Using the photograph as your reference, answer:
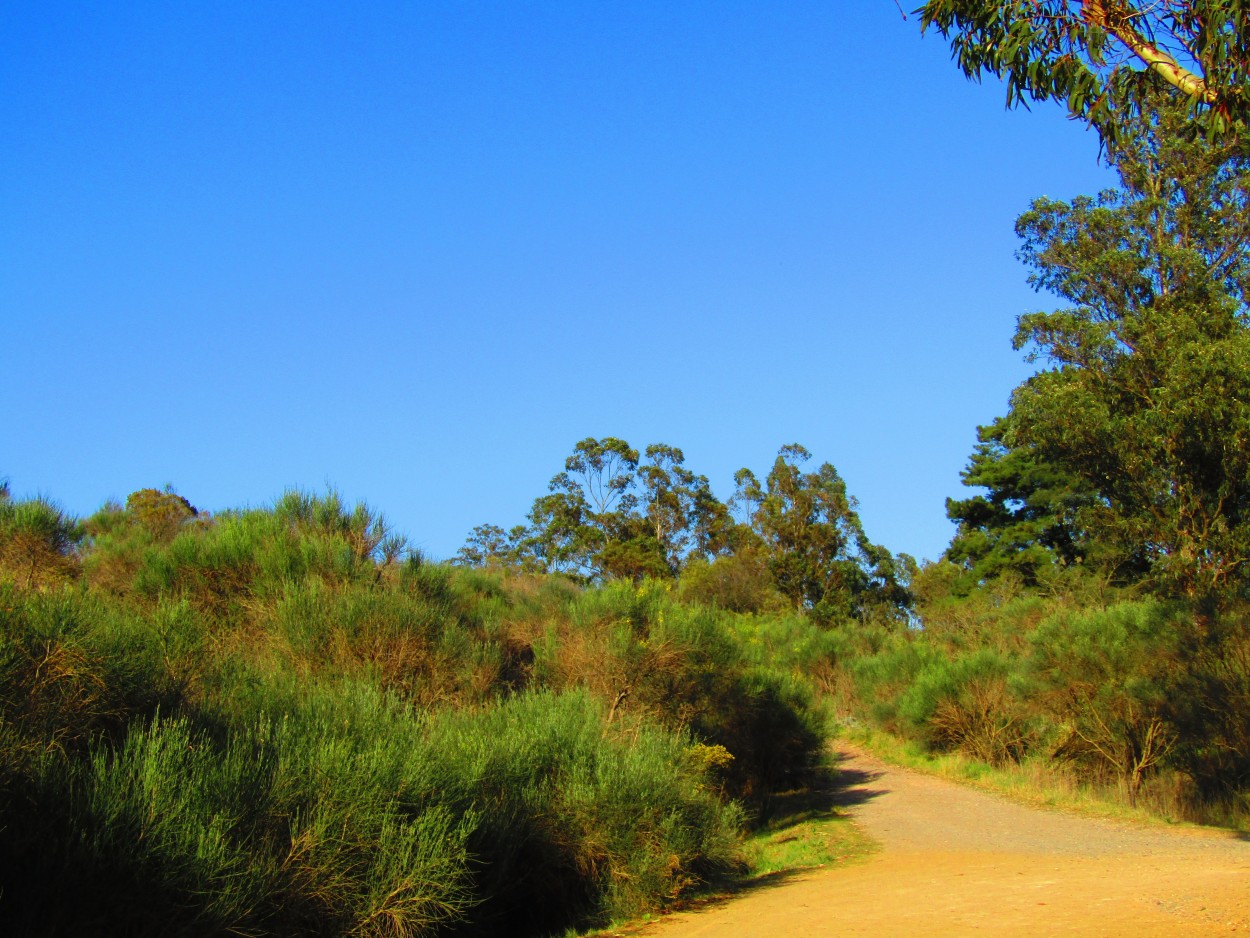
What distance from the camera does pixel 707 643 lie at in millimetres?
17906

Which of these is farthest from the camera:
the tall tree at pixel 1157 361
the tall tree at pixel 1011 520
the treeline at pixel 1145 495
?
the tall tree at pixel 1011 520

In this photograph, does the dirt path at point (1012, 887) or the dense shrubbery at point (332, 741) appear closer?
the dense shrubbery at point (332, 741)

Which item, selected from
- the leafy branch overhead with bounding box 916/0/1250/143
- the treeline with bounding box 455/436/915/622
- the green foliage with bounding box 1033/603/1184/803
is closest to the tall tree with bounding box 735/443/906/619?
the treeline with bounding box 455/436/915/622

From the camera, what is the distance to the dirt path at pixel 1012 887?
7.95 metres

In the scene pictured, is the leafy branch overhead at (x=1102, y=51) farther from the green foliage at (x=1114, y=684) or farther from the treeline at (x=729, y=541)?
the treeline at (x=729, y=541)

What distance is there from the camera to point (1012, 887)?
9.89 metres

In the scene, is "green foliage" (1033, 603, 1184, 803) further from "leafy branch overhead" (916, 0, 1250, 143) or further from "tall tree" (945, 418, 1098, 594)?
"tall tree" (945, 418, 1098, 594)

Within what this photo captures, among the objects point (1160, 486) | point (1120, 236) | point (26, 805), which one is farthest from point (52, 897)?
point (1120, 236)

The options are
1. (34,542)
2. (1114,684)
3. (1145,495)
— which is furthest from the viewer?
(1145,495)

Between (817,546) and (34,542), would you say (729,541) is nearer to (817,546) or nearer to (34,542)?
(817,546)

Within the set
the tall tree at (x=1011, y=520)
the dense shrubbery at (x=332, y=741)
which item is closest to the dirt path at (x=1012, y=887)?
the dense shrubbery at (x=332, y=741)

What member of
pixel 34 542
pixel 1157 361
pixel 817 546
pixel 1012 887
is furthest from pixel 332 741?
pixel 817 546

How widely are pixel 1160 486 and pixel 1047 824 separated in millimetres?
8854

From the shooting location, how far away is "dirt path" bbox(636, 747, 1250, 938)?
26.1 ft
